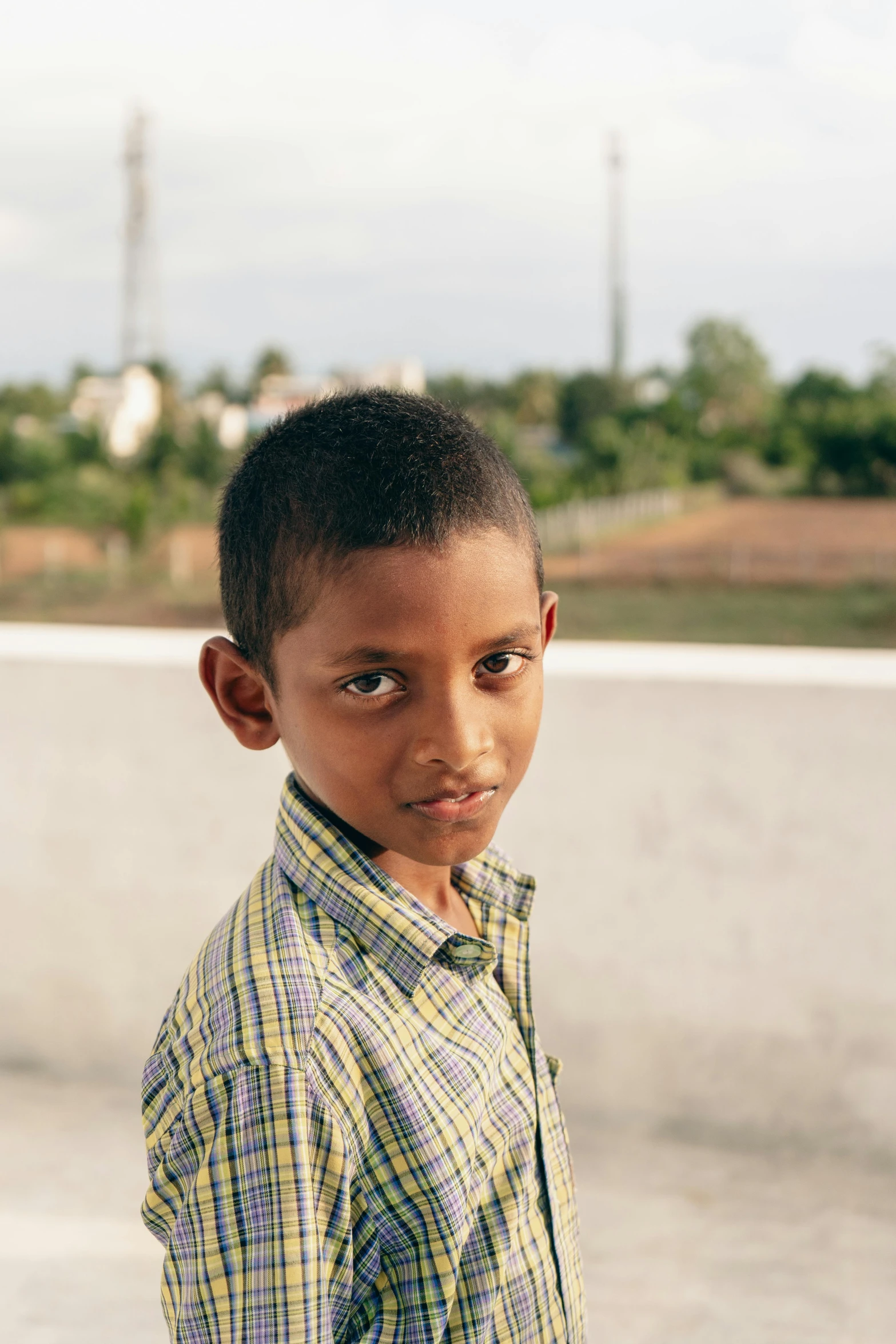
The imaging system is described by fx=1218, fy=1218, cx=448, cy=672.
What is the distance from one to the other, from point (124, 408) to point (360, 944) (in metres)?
31.3

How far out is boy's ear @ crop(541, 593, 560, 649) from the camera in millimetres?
850

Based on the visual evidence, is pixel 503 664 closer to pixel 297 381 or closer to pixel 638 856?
pixel 638 856

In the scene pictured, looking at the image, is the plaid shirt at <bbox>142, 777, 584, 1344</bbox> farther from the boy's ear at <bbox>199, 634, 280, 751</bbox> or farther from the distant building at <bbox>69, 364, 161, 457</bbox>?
the distant building at <bbox>69, 364, 161, 457</bbox>

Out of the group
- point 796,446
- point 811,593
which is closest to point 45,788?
point 811,593

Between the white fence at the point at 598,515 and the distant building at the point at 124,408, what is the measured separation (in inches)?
389

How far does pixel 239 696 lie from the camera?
2.72ft

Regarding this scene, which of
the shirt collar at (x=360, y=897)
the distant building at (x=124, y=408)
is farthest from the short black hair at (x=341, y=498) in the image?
the distant building at (x=124, y=408)

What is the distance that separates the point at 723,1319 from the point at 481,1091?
1.22 meters

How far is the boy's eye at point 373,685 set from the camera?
720 mm

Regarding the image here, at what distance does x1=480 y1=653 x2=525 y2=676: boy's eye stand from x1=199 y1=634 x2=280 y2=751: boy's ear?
15 centimetres

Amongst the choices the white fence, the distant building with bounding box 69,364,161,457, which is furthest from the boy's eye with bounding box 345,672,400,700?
the distant building with bounding box 69,364,161,457

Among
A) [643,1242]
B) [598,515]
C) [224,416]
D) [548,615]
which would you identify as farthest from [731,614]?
[548,615]

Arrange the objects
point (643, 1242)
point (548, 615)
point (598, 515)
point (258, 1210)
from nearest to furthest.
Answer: point (258, 1210) < point (548, 615) < point (643, 1242) < point (598, 515)

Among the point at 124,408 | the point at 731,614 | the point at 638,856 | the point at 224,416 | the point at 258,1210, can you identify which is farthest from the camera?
the point at 224,416
